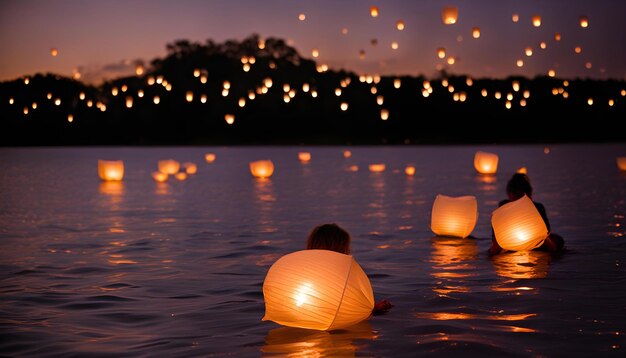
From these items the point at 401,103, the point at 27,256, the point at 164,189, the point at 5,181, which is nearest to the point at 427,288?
the point at 27,256

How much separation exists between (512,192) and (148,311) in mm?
4707

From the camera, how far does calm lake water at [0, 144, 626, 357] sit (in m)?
6.31

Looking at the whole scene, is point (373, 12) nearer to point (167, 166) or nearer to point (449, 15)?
point (449, 15)

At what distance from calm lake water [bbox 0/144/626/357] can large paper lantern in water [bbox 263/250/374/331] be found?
161 mm

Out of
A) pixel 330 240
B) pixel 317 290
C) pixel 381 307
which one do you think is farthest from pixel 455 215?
pixel 317 290

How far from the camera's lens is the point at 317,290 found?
6.27 meters

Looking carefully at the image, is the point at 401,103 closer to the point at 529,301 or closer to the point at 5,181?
the point at 5,181

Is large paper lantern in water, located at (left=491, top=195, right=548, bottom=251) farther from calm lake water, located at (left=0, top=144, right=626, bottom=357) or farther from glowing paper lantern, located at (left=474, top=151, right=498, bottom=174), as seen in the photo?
glowing paper lantern, located at (left=474, top=151, right=498, bottom=174)

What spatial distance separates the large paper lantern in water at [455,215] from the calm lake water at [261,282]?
174 mm

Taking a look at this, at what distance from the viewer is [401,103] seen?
112 m

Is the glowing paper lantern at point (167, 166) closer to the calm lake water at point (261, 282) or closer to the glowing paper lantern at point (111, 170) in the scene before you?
the glowing paper lantern at point (111, 170)

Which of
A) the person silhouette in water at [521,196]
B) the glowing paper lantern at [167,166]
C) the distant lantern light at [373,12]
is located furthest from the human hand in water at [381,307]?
the glowing paper lantern at [167,166]

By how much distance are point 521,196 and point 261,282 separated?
328 centimetres

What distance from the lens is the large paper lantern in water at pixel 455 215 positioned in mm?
12281
